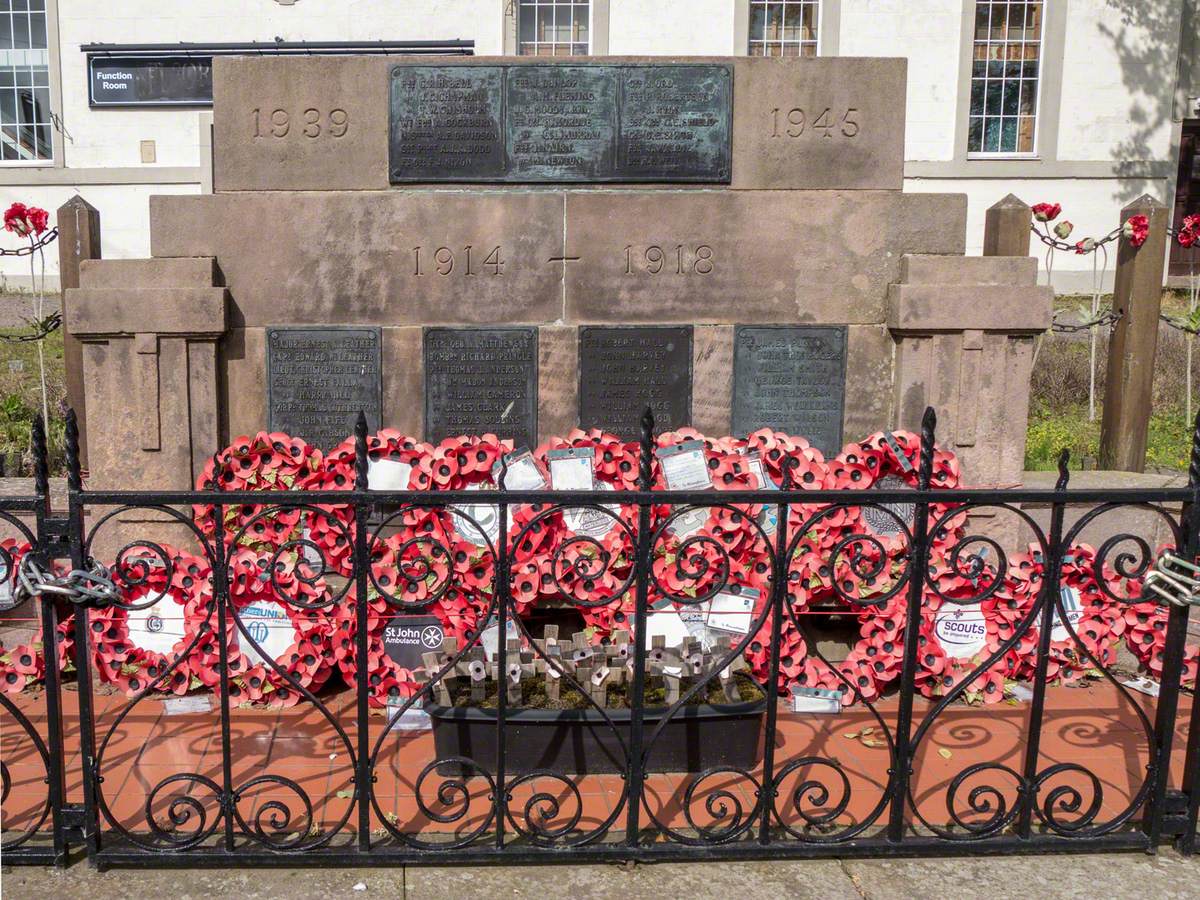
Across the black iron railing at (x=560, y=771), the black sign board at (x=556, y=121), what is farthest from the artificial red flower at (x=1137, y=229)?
the black iron railing at (x=560, y=771)

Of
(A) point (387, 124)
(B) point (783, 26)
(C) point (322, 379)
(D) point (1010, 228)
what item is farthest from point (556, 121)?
(B) point (783, 26)

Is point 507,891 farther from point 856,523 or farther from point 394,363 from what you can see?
point 394,363

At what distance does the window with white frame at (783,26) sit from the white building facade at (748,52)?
3 centimetres

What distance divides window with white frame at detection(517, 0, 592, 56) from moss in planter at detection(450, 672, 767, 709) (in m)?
15.6

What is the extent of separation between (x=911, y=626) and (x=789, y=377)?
2504mm

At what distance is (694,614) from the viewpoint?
4938mm

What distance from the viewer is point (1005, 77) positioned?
1850 cm

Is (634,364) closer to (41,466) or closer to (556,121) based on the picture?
(556,121)

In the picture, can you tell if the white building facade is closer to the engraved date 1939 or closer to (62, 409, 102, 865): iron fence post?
the engraved date 1939

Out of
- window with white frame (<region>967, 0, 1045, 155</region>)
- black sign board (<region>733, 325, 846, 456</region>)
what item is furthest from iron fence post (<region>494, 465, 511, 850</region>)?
window with white frame (<region>967, 0, 1045, 155</region>)

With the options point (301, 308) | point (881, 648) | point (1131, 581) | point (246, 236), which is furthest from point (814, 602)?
point (246, 236)

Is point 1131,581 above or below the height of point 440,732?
above

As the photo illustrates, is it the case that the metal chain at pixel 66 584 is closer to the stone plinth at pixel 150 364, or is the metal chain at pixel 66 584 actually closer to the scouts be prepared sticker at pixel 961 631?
the stone plinth at pixel 150 364

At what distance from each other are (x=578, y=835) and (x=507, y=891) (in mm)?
374
